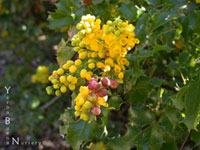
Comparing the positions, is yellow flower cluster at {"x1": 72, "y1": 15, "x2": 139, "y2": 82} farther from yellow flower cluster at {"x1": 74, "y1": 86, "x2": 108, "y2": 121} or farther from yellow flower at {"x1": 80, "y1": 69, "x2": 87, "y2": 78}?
yellow flower cluster at {"x1": 74, "y1": 86, "x2": 108, "y2": 121}

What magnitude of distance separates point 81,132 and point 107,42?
1.41 feet

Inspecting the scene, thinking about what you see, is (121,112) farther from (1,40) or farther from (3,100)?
(1,40)

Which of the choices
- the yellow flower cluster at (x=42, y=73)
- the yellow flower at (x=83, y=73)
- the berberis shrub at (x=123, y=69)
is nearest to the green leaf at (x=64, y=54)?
the berberis shrub at (x=123, y=69)

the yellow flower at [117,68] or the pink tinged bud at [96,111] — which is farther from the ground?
the yellow flower at [117,68]

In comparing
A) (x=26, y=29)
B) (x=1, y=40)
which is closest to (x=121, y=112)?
(x=26, y=29)

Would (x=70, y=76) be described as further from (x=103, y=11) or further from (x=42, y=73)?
(x=42, y=73)

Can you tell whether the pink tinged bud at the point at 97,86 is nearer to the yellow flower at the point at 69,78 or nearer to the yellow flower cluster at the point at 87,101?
the yellow flower cluster at the point at 87,101

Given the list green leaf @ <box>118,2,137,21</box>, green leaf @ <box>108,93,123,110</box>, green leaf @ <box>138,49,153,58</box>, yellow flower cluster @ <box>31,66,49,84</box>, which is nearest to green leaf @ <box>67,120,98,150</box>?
green leaf @ <box>108,93,123,110</box>

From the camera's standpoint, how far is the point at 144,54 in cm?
123

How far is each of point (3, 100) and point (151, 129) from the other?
174 centimetres

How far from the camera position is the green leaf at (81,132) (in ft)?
4.17

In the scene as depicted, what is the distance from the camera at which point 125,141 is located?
141cm

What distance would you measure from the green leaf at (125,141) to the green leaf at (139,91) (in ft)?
0.50

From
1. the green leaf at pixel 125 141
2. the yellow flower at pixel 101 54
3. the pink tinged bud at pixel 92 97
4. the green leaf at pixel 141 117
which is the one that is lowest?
the green leaf at pixel 125 141
